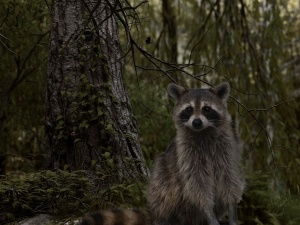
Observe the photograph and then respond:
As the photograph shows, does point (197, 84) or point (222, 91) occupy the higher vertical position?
point (197, 84)

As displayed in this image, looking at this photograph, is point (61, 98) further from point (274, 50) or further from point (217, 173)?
point (274, 50)

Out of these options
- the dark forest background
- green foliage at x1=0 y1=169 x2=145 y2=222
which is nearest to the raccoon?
green foliage at x1=0 y1=169 x2=145 y2=222

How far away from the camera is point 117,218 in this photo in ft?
13.1

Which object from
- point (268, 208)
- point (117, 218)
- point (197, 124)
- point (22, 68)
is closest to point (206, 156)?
point (197, 124)

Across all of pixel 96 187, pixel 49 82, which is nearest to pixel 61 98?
pixel 49 82

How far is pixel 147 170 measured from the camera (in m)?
5.09

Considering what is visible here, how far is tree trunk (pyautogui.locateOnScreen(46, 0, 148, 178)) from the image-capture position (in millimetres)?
4836

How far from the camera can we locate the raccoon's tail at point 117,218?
12.9ft

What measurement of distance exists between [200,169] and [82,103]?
1.26 metres

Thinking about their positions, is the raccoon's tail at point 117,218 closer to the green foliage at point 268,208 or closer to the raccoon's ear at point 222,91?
the raccoon's ear at point 222,91

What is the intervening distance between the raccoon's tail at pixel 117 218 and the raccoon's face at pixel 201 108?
2.15 feet

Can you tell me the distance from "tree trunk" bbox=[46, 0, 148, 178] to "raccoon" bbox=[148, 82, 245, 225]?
0.83 metres

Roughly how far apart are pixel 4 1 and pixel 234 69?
2.63 m

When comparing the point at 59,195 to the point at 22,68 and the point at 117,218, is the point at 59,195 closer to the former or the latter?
the point at 117,218
